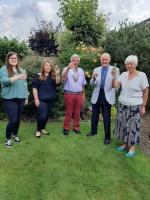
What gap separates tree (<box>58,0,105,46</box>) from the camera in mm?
19875

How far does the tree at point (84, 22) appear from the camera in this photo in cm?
1988

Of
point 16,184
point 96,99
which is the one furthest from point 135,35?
point 16,184

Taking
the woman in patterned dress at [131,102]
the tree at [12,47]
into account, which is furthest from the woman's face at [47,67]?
the tree at [12,47]

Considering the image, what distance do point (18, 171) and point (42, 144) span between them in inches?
59.7

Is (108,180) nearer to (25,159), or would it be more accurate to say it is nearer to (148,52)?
(25,159)

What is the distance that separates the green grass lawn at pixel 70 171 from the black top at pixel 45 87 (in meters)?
0.95

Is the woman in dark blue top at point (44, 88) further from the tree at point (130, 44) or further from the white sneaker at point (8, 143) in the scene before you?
the tree at point (130, 44)

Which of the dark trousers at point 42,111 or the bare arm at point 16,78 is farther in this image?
the dark trousers at point 42,111

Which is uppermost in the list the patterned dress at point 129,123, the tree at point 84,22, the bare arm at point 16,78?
the tree at point 84,22

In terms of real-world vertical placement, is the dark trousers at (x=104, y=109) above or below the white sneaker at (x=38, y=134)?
above

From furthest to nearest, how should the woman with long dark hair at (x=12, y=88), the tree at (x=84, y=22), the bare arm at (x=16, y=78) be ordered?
1. the tree at (x=84, y=22)
2. the woman with long dark hair at (x=12, y=88)
3. the bare arm at (x=16, y=78)

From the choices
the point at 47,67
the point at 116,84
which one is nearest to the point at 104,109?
the point at 116,84

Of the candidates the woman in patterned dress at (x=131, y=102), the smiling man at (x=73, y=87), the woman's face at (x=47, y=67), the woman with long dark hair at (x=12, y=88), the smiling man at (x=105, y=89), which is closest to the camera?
the woman in patterned dress at (x=131, y=102)

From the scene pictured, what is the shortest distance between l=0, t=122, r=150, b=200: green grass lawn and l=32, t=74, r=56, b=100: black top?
949mm
